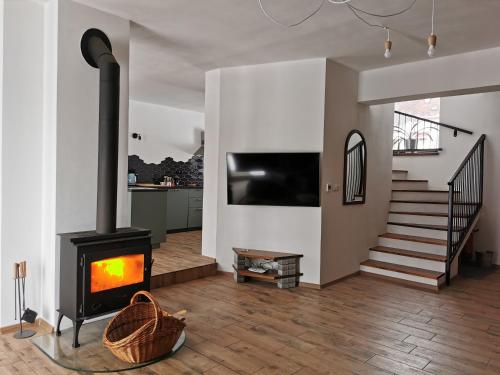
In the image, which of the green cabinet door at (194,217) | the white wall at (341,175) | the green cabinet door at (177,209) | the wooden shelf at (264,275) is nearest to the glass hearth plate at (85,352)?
the wooden shelf at (264,275)

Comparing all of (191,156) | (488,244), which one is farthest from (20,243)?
(488,244)

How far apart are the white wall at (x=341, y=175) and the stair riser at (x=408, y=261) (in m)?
0.16

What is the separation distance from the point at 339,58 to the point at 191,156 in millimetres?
4700

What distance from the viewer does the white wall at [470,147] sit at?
601cm

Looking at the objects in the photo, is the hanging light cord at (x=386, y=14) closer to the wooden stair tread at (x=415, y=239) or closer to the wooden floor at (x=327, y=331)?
the wooden floor at (x=327, y=331)

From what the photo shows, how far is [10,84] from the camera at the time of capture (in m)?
3.10

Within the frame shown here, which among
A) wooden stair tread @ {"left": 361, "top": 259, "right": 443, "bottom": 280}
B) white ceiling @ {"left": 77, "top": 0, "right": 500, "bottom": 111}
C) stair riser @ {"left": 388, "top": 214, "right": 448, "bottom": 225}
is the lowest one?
wooden stair tread @ {"left": 361, "top": 259, "right": 443, "bottom": 280}

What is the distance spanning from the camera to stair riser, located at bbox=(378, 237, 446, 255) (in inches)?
204

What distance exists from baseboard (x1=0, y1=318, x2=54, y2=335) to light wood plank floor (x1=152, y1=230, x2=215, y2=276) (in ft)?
4.45

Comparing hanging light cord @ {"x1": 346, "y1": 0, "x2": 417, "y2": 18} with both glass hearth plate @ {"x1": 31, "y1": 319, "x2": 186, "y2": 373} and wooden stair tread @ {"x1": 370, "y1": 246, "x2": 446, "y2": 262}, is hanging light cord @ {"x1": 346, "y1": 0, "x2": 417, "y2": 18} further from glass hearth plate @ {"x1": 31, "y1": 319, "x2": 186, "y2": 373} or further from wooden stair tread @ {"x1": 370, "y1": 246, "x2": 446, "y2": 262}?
wooden stair tread @ {"x1": 370, "y1": 246, "x2": 446, "y2": 262}

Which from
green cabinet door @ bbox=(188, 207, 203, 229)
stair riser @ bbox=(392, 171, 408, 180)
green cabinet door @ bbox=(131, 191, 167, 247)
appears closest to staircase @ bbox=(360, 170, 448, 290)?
stair riser @ bbox=(392, 171, 408, 180)

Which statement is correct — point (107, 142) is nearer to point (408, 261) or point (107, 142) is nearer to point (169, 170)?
point (408, 261)

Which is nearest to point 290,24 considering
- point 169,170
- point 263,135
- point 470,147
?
point 263,135

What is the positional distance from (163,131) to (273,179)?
13.1 ft
